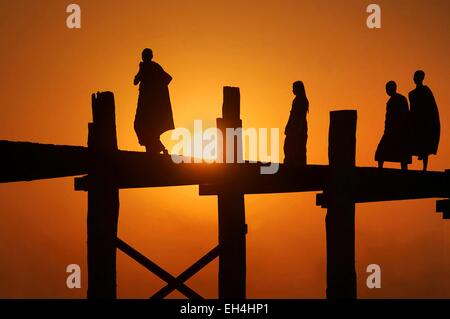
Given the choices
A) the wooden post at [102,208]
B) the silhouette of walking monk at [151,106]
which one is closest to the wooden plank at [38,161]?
the wooden post at [102,208]

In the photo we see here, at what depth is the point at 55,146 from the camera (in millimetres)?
8938

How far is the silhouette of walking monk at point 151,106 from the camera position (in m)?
11.9

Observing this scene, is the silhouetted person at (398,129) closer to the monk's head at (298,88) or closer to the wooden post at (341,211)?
the monk's head at (298,88)

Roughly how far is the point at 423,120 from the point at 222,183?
3.91m

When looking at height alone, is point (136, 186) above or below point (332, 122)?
below

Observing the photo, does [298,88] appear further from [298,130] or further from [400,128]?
[400,128]

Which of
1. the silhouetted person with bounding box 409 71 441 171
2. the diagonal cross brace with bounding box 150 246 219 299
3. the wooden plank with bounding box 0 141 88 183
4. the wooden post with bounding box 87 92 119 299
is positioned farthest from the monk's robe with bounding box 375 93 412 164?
the wooden plank with bounding box 0 141 88 183

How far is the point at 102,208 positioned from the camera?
9.79 m

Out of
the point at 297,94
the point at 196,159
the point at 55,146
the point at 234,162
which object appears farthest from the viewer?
the point at 297,94

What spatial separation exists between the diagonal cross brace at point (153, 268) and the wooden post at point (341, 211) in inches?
66.8
